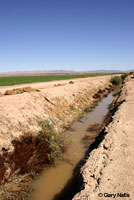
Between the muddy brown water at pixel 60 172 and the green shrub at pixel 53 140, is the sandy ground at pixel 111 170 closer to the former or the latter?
the muddy brown water at pixel 60 172

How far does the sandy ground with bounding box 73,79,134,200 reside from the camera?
357 centimetres

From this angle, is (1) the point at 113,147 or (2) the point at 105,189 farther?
(1) the point at 113,147

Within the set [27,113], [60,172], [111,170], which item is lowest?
[60,172]

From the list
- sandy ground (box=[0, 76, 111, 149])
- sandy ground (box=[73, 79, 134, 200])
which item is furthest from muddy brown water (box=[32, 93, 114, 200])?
sandy ground (box=[0, 76, 111, 149])

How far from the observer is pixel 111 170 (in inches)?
171

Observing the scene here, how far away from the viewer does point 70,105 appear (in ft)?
51.2

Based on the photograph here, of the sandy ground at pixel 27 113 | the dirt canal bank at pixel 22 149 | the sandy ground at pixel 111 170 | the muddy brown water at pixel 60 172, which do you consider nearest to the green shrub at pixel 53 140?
the dirt canal bank at pixel 22 149

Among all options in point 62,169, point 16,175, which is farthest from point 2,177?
point 62,169

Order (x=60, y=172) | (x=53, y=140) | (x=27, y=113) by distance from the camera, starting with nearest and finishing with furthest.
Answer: (x=60, y=172) → (x=53, y=140) → (x=27, y=113)

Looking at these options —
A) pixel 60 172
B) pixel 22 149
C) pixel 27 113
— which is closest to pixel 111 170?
pixel 60 172

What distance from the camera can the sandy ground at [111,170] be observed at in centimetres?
357

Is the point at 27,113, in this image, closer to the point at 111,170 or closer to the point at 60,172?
the point at 60,172

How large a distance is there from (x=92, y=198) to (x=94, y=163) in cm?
141

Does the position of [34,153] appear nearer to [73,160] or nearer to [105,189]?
[73,160]
